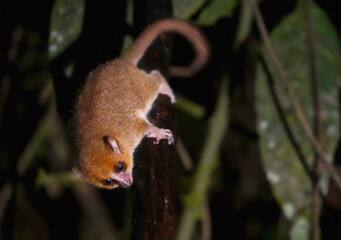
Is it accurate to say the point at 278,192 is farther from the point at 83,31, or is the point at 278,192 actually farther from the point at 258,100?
the point at 83,31

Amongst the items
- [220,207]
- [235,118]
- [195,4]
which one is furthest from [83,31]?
[220,207]

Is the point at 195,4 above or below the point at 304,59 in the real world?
above

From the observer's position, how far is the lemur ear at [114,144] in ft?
8.48

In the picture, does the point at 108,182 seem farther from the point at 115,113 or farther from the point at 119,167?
the point at 115,113

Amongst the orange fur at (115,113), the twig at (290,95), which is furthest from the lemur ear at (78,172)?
the twig at (290,95)

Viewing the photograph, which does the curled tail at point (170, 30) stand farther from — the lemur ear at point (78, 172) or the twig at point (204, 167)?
the lemur ear at point (78, 172)

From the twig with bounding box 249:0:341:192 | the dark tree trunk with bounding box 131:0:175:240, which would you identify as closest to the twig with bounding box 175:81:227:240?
the twig with bounding box 249:0:341:192

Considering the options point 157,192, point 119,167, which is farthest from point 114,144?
point 157,192

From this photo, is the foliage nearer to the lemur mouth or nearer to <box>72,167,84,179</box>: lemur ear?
the lemur mouth

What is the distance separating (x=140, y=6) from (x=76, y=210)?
2778mm

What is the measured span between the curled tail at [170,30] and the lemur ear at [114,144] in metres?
0.44

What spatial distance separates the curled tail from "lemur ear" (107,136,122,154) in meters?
0.44

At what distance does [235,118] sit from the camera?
4125mm

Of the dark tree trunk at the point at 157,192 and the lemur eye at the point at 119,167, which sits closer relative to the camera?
the dark tree trunk at the point at 157,192
